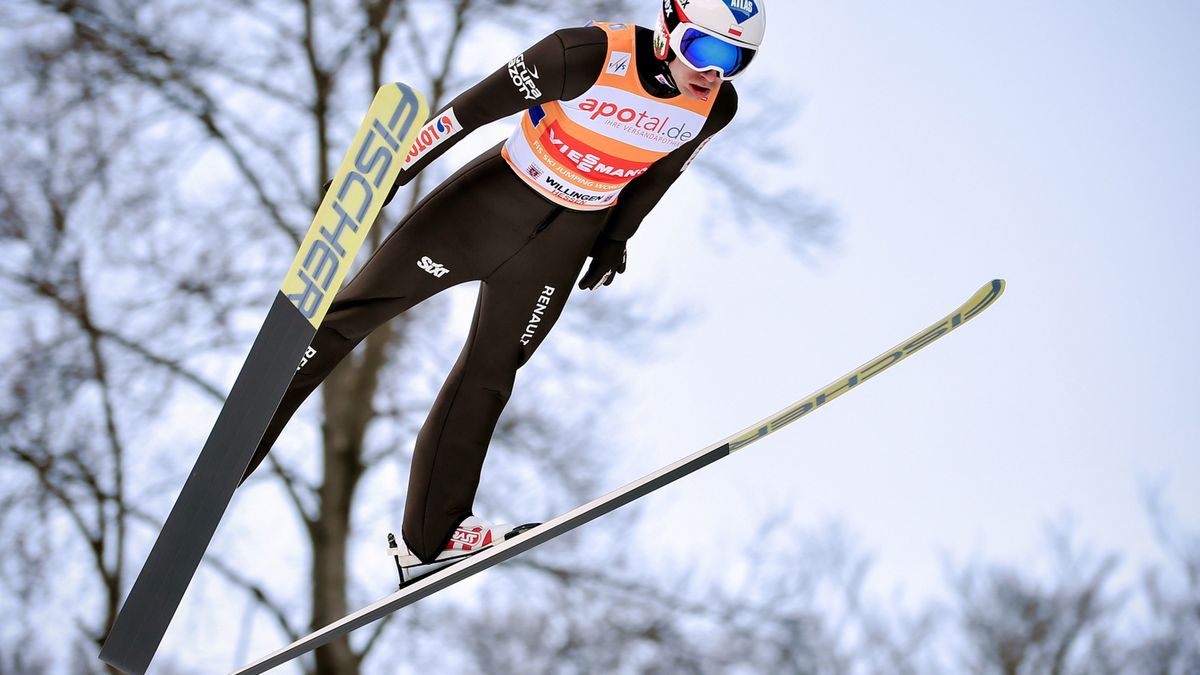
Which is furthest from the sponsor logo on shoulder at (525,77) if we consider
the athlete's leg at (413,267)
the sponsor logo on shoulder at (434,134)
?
the athlete's leg at (413,267)

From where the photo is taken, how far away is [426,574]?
3076 millimetres

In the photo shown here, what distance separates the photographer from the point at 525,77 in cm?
268

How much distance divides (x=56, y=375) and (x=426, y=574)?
16.4 feet

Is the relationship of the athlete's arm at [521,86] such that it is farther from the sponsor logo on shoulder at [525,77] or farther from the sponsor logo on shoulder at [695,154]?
the sponsor logo on shoulder at [695,154]

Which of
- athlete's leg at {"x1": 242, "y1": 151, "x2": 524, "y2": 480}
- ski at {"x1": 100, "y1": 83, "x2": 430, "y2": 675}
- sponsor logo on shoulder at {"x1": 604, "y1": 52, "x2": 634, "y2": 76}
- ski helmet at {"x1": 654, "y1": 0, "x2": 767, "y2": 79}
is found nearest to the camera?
ski at {"x1": 100, "y1": 83, "x2": 430, "y2": 675}

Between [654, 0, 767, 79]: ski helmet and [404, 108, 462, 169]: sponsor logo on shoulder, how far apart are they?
524mm

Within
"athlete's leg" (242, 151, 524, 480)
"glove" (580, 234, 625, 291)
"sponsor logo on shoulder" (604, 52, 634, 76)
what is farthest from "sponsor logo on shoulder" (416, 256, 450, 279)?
"sponsor logo on shoulder" (604, 52, 634, 76)

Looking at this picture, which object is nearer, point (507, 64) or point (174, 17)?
point (507, 64)

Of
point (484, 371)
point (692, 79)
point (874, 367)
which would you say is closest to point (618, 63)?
point (692, 79)

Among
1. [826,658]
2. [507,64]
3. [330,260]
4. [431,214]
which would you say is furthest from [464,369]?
[826,658]

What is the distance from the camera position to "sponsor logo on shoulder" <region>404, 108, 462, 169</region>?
8.76 ft

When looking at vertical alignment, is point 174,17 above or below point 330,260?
above

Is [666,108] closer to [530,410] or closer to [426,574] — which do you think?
[426,574]

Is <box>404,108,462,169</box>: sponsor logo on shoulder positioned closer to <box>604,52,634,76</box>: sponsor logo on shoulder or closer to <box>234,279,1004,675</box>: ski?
<box>604,52,634,76</box>: sponsor logo on shoulder
